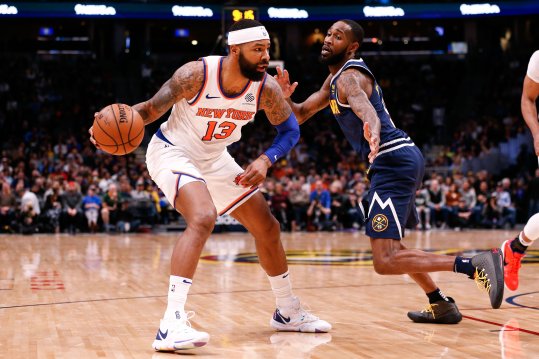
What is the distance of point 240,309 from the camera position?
261 inches

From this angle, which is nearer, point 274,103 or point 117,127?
point 117,127

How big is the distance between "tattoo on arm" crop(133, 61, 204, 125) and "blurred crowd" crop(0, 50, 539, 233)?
400 inches

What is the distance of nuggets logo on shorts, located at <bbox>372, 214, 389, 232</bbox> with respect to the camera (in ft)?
18.1

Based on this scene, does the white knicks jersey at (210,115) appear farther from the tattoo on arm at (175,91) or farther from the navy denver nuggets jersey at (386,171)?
the navy denver nuggets jersey at (386,171)


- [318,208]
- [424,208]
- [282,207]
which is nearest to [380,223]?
[282,207]

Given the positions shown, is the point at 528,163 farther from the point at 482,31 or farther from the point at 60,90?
the point at 60,90

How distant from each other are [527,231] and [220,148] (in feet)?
7.21

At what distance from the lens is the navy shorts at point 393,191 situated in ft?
18.1

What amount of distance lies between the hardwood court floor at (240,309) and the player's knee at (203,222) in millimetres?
719

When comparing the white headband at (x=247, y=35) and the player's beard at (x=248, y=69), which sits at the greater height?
the white headband at (x=247, y=35)

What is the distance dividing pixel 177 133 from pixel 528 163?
19528 millimetres

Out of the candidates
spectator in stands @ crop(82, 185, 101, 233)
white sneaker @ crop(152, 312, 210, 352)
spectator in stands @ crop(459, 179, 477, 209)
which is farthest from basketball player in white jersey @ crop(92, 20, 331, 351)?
spectator in stands @ crop(459, 179, 477, 209)

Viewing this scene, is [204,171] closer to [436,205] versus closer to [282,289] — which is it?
[282,289]

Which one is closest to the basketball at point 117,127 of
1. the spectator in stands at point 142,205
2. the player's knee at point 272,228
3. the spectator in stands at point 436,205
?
the player's knee at point 272,228
